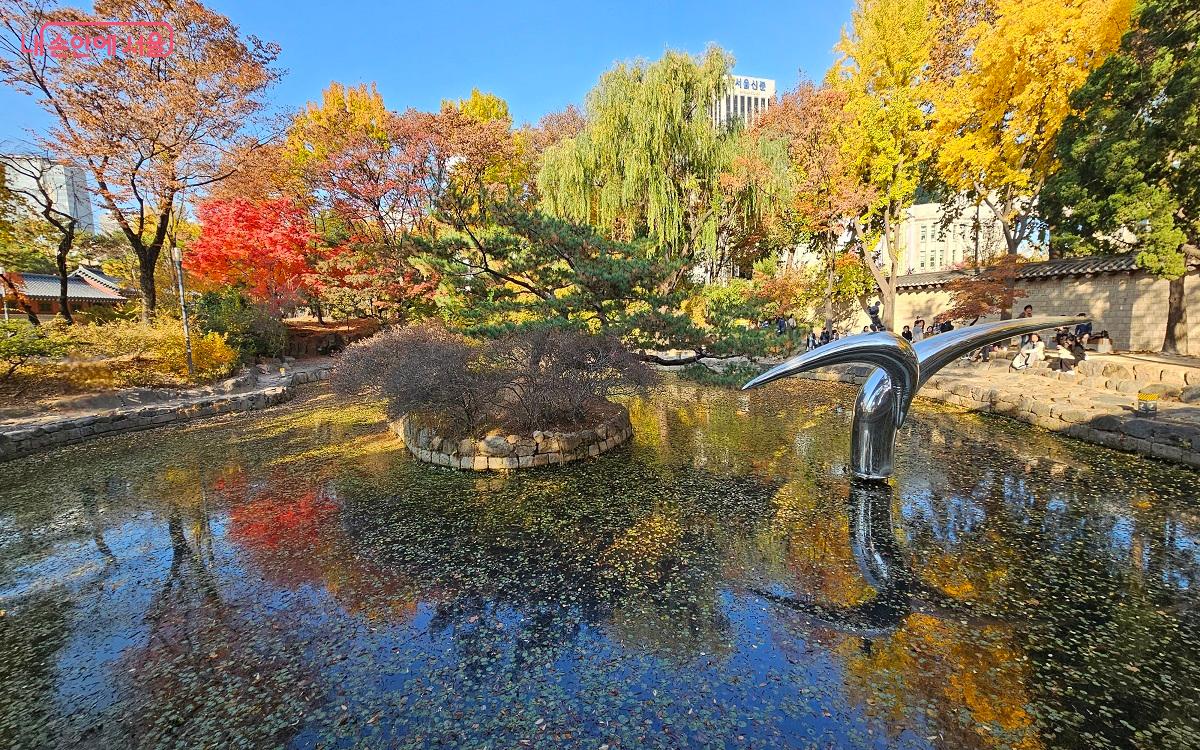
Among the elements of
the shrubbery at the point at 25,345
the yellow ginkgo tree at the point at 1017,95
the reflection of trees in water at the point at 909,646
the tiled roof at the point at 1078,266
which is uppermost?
the yellow ginkgo tree at the point at 1017,95

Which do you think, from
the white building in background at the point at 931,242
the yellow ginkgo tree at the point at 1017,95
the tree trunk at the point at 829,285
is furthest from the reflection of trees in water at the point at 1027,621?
the white building in background at the point at 931,242

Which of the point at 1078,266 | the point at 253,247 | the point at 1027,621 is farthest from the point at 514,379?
the point at 1078,266

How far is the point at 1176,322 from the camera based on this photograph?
430 inches

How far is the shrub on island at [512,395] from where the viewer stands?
21.4ft

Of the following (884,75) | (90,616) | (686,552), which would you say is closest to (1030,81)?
(884,75)

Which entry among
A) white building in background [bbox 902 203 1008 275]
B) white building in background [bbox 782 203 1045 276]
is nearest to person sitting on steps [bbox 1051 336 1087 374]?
white building in background [bbox 782 203 1045 276]

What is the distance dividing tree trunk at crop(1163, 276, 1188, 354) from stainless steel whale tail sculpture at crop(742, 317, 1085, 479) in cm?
941

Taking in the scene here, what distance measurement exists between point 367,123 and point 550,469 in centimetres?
1985

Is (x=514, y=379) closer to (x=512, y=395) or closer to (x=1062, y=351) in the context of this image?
(x=512, y=395)

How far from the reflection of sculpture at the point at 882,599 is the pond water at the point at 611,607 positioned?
22 millimetres

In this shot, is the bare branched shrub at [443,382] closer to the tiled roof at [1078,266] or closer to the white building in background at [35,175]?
the white building in background at [35,175]

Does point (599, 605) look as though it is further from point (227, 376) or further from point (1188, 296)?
point (1188, 296)

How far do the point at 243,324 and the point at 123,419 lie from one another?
225 inches

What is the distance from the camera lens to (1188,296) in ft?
37.4
